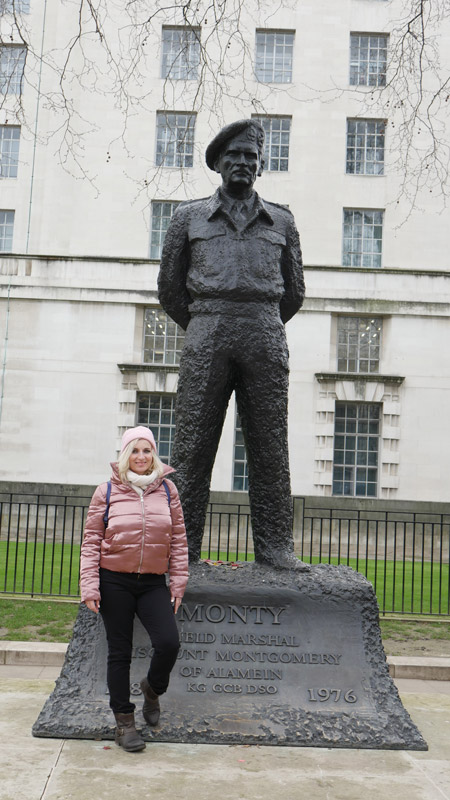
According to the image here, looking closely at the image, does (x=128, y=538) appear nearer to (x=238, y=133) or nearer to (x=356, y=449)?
(x=238, y=133)

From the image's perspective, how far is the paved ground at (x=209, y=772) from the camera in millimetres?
3418

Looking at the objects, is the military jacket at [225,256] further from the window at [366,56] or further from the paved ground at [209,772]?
the window at [366,56]

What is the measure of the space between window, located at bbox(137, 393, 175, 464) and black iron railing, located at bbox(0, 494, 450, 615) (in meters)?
3.57

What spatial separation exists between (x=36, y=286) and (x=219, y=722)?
63.7 feet

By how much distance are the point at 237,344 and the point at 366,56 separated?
21097 millimetres

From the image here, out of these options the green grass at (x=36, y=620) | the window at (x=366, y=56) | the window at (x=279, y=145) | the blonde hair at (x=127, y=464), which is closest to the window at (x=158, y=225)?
the window at (x=279, y=145)

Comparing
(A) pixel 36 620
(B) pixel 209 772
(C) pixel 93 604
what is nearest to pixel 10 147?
(A) pixel 36 620

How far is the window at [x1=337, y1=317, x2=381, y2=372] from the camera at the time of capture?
22.2 metres

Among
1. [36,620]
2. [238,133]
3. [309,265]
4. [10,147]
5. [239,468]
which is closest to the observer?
[238,133]

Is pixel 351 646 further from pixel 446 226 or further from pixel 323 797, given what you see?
pixel 446 226

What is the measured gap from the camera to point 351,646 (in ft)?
14.9

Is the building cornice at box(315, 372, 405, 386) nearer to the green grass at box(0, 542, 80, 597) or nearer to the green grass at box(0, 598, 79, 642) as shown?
the green grass at box(0, 542, 80, 597)

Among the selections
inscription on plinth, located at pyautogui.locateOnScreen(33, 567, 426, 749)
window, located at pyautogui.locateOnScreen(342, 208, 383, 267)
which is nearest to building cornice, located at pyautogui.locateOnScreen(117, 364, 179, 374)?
window, located at pyautogui.locateOnScreen(342, 208, 383, 267)

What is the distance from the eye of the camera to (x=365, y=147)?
75.3 ft
